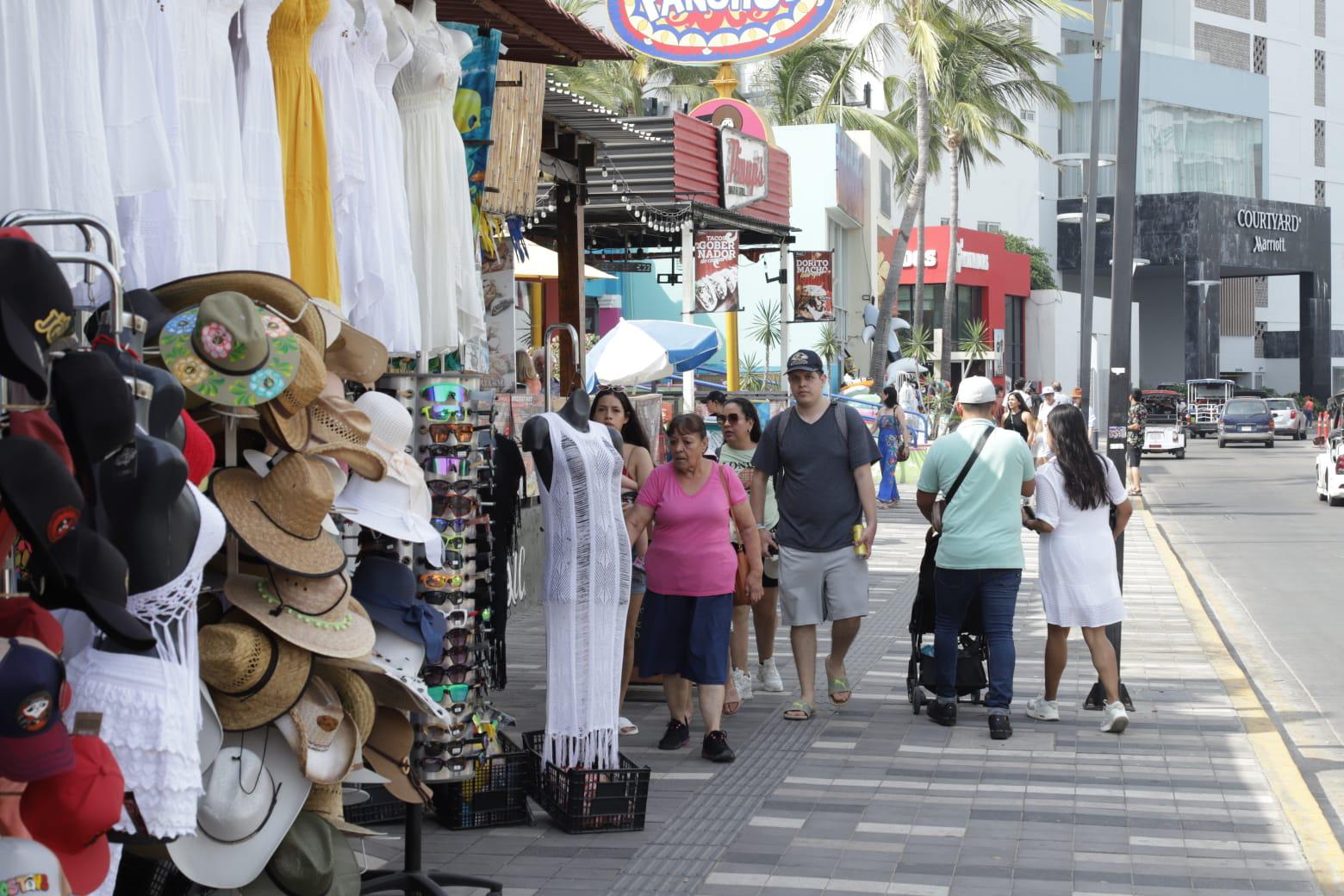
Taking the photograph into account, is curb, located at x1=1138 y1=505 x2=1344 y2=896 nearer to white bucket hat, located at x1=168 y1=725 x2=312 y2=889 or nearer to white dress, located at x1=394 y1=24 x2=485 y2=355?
white bucket hat, located at x1=168 y1=725 x2=312 y2=889

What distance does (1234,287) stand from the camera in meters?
78.6

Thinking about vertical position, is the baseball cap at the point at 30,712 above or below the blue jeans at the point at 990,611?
above

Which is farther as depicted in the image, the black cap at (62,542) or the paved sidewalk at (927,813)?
the paved sidewalk at (927,813)

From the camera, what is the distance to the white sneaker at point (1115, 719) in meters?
8.32

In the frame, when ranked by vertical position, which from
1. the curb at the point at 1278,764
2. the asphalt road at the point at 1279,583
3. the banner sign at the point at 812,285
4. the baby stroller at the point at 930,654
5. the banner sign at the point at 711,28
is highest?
the banner sign at the point at 711,28

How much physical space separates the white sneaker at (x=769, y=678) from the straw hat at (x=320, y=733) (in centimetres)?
529

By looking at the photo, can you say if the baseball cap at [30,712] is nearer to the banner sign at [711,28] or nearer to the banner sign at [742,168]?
the banner sign at [711,28]

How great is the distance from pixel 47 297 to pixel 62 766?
0.94 meters

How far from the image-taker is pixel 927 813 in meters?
6.71

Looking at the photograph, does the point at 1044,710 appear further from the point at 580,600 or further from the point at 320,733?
the point at 320,733

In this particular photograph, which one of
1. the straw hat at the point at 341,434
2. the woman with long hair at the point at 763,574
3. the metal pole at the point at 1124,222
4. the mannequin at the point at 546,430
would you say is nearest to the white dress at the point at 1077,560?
the metal pole at the point at 1124,222

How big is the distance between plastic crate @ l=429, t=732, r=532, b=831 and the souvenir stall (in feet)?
0.04

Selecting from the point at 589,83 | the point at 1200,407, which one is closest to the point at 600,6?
the point at 589,83

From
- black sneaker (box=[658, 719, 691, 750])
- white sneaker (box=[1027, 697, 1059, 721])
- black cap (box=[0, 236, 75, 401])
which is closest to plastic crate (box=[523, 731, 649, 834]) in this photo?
black sneaker (box=[658, 719, 691, 750])
